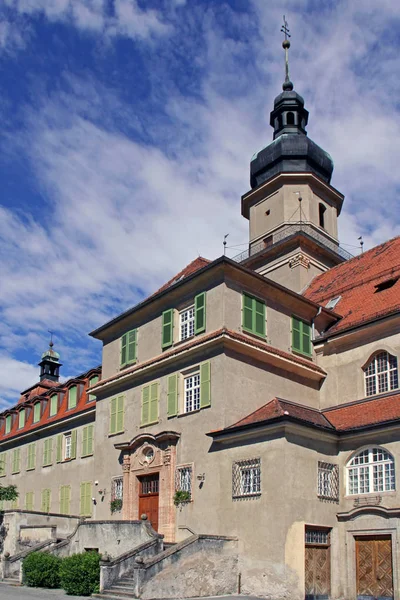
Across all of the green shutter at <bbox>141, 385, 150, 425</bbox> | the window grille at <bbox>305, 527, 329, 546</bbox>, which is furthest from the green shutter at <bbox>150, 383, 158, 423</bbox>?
the window grille at <bbox>305, 527, 329, 546</bbox>

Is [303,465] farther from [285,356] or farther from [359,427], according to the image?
[285,356]

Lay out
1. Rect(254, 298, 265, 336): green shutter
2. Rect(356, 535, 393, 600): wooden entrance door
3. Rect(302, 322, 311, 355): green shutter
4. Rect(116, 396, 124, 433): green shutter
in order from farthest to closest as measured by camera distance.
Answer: Rect(116, 396, 124, 433): green shutter < Rect(302, 322, 311, 355): green shutter < Rect(254, 298, 265, 336): green shutter < Rect(356, 535, 393, 600): wooden entrance door

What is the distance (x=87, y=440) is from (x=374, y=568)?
62.5ft

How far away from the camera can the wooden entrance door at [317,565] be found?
20.1 meters

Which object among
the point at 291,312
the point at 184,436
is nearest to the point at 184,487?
the point at 184,436

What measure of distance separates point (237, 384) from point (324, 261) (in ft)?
45.7

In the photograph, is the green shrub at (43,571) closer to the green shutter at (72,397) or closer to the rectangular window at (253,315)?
the rectangular window at (253,315)

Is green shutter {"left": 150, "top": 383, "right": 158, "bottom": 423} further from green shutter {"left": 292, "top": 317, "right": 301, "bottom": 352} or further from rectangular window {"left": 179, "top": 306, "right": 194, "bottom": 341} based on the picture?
green shutter {"left": 292, "top": 317, "right": 301, "bottom": 352}

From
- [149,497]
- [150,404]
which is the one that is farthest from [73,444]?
[149,497]

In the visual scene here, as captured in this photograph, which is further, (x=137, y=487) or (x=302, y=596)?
(x=137, y=487)

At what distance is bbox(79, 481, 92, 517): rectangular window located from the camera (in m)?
32.8

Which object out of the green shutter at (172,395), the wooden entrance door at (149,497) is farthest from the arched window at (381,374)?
the wooden entrance door at (149,497)

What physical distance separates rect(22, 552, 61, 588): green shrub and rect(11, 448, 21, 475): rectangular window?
20502mm

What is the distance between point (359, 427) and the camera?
71.2ft
